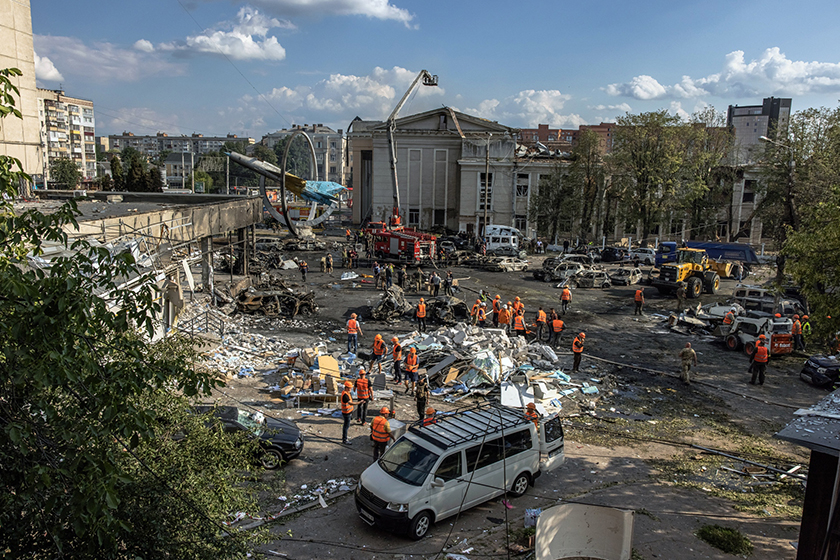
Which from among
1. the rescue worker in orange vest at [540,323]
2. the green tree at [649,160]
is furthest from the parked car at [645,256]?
the rescue worker in orange vest at [540,323]

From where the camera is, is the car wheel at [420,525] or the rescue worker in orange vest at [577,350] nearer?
the car wheel at [420,525]

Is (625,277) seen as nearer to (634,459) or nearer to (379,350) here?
(379,350)

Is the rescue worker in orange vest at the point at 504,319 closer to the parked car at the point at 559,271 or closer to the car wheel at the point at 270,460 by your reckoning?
the car wheel at the point at 270,460

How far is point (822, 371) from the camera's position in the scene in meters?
16.5

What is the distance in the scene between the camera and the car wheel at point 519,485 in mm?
9992

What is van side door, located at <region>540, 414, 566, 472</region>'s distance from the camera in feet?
35.1

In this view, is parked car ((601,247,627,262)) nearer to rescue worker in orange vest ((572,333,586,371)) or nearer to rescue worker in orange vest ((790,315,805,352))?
rescue worker in orange vest ((790,315,805,352))

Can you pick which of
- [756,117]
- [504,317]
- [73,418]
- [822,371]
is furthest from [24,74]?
[756,117]

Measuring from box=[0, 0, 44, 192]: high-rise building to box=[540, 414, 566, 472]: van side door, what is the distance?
22566 mm

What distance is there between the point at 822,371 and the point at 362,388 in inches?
540

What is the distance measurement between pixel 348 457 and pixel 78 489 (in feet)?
27.7

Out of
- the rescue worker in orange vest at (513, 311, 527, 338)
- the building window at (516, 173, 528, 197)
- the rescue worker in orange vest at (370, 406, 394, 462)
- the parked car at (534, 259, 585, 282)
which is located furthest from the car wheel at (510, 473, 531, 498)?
the building window at (516, 173, 528, 197)

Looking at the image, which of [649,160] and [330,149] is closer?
[649,160]

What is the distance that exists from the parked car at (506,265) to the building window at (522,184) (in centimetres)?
1589
